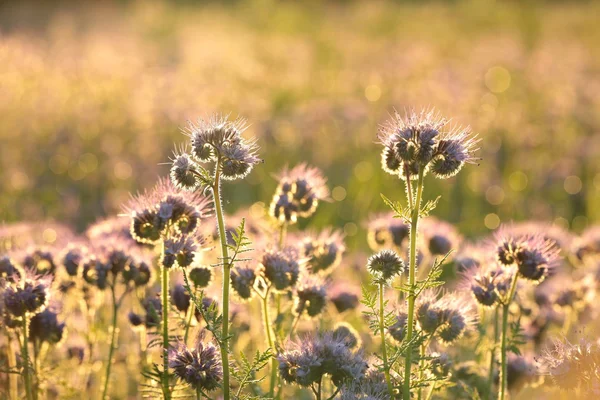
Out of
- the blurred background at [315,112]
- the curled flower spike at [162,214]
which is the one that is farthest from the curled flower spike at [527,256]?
the blurred background at [315,112]

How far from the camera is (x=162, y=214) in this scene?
3139 millimetres

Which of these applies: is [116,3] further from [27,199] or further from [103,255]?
[103,255]

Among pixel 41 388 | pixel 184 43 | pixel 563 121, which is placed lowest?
pixel 41 388

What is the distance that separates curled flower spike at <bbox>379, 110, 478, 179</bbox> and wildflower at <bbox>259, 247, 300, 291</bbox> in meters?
0.82

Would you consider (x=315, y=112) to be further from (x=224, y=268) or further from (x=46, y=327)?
(x=224, y=268)

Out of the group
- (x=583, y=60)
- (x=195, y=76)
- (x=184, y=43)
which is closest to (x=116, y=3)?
(x=184, y=43)

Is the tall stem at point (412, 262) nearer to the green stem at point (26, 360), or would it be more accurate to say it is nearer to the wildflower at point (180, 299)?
the wildflower at point (180, 299)

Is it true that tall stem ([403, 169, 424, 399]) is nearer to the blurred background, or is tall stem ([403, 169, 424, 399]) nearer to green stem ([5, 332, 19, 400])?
green stem ([5, 332, 19, 400])

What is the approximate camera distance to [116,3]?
1167 inches

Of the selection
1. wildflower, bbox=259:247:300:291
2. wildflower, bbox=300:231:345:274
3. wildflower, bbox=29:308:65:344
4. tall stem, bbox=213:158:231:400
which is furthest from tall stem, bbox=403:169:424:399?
wildflower, bbox=29:308:65:344

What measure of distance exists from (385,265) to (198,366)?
2.69ft

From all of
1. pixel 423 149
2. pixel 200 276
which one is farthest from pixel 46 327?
pixel 423 149

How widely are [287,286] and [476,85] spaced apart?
1054 cm

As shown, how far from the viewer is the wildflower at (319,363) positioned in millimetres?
3053
